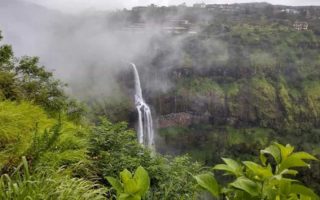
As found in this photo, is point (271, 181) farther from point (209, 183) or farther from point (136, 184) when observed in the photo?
point (136, 184)

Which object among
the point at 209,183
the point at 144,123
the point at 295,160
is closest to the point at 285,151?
the point at 295,160

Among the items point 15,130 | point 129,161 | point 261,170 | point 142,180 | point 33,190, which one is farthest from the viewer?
point 129,161

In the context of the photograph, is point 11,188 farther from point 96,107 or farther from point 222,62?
point 222,62

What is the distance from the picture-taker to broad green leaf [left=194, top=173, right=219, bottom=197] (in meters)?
1.78

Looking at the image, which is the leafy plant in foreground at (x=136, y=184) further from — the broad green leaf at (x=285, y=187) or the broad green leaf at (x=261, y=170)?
the broad green leaf at (x=285, y=187)

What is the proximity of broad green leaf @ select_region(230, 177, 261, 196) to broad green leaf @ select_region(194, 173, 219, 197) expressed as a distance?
4.3 inches

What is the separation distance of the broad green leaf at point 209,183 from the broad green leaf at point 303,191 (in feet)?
1.08

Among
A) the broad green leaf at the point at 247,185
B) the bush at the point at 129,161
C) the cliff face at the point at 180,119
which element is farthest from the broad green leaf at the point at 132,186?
the cliff face at the point at 180,119

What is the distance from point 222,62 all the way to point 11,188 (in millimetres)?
175368

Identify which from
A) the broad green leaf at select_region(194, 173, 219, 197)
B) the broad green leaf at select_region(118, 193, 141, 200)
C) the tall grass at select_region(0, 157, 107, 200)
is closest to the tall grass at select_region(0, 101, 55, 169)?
the tall grass at select_region(0, 157, 107, 200)

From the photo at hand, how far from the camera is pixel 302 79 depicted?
572 ft

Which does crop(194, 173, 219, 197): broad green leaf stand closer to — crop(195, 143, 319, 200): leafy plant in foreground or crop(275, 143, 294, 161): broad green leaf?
crop(195, 143, 319, 200): leafy plant in foreground

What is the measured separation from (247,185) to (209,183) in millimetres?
176

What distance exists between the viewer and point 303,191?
1.68 metres
